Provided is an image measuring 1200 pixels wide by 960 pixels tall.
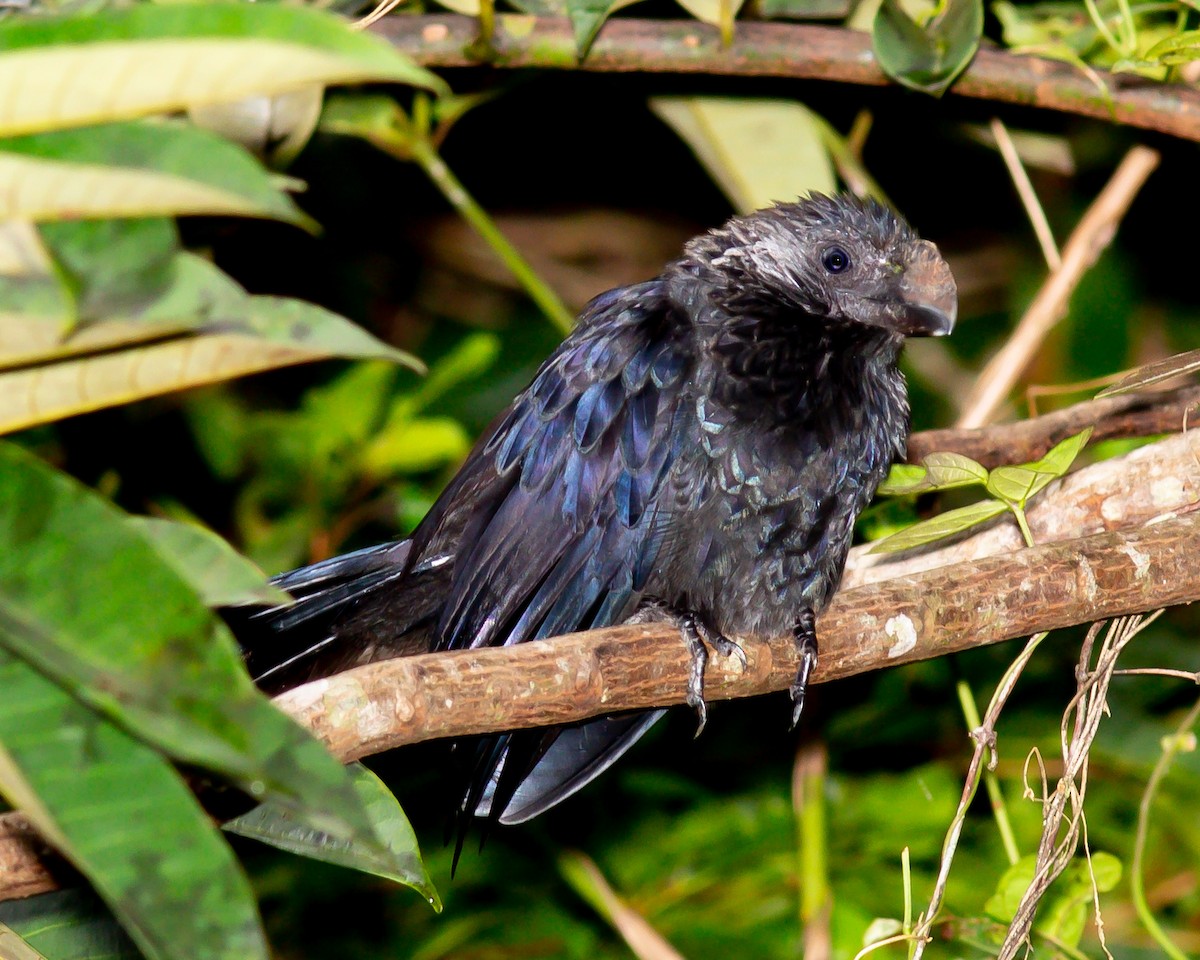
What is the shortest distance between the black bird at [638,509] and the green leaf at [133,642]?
1.43 meters

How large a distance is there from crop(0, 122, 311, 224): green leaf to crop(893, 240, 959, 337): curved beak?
2000 millimetres

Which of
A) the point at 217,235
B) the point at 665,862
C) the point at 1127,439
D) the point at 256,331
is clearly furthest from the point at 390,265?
the point at 256,331

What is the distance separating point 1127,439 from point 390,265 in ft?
14.0

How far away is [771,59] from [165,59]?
204 cm

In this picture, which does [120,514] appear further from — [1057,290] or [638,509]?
[1057,290]

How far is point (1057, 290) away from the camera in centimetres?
295

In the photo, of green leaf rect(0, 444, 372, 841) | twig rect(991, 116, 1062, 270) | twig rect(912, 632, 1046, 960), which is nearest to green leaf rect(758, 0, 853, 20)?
twig rect(991, 116, 1062, 270)

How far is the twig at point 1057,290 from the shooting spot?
295cm

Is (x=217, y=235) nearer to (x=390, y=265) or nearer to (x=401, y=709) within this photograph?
(x=401, y=709)

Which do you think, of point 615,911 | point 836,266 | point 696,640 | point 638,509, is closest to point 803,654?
point 696,640

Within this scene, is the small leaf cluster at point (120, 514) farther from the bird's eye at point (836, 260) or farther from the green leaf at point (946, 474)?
the bird's eye at point (836, 260)

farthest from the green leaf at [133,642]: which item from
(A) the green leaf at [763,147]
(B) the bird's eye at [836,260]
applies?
(A) the green leaf at [763,147]

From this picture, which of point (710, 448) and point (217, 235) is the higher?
point (217, 235)

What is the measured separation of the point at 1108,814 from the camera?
3832 millimetres
